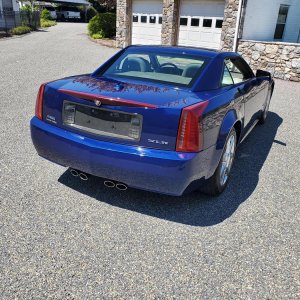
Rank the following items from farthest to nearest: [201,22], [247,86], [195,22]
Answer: [195,22]
[201,22]
[247,86]

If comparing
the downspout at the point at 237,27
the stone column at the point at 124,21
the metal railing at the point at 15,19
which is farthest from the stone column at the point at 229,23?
the metal railing at the point at 15,19

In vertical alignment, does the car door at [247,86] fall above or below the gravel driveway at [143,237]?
above

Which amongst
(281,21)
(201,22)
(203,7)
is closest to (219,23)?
(201,22)

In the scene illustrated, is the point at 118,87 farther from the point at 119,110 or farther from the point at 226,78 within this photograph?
the point at 226,78

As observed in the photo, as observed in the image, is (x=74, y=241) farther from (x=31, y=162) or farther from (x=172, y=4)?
(x=172, y=4)

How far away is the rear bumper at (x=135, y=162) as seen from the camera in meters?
2.84

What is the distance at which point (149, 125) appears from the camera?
112 inches

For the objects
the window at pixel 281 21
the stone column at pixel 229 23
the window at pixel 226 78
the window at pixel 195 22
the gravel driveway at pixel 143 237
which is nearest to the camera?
the gravel driveway at pixel 143 237

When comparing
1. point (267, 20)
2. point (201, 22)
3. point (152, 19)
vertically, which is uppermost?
point (267, 20)

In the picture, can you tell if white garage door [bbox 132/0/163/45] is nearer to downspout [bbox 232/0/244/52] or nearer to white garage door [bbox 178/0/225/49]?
white garage door [bbox 178/0/225/49]

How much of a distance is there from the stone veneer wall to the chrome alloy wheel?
8.72m

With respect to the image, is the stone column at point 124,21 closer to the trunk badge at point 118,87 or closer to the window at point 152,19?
the window at point 152,19

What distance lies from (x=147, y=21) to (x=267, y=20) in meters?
5.98

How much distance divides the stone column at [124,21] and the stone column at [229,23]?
591 cm
